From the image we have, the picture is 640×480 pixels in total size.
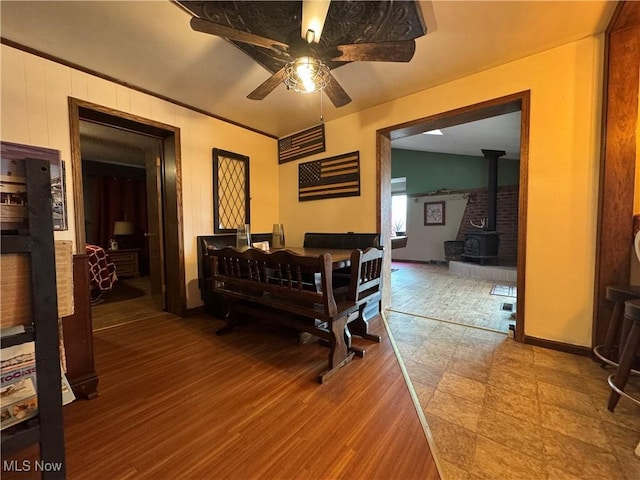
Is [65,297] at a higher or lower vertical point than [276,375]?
higher

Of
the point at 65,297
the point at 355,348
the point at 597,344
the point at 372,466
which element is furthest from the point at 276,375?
the point at 597,344

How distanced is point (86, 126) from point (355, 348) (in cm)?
396

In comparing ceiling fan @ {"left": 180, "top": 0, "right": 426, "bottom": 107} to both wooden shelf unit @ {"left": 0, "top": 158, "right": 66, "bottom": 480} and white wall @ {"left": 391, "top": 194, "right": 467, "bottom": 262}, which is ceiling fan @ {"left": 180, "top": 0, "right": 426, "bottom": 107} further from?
white wall @ {"left": 391, "top": 194, "right": 467, "bottom": 262}

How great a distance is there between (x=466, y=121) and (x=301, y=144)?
2033mm

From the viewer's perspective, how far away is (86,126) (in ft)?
10.2

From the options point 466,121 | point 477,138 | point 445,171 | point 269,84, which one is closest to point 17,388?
point 269,84

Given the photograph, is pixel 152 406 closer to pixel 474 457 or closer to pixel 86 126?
pixel 474 457

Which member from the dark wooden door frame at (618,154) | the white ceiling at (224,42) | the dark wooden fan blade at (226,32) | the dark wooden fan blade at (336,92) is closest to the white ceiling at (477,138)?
the white ceiling at (224,42)

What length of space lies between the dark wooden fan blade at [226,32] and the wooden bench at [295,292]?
4.16 ft

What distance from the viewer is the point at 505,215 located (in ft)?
19.8

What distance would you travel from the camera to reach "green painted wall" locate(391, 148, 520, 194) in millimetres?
6174

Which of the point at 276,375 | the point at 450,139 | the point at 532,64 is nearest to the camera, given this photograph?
the point at 276,375

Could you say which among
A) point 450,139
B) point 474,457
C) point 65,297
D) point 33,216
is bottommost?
point 474,457

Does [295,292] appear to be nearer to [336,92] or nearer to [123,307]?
[336,92]
